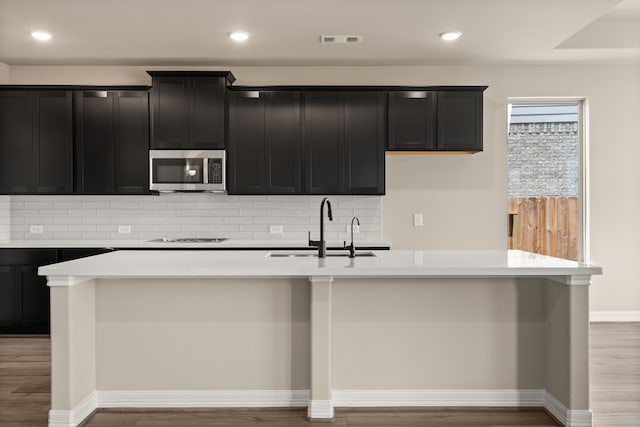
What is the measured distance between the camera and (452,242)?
5.63 metres

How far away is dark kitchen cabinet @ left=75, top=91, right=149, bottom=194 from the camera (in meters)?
5.16

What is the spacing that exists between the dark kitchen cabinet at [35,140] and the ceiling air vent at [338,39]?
8.35 feet

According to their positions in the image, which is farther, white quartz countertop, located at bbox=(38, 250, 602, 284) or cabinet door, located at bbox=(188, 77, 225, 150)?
cabinet door, located at bbox=(188, 77, 225, 150)

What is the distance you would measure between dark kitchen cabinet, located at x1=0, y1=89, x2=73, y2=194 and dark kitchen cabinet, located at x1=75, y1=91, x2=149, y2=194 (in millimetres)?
119

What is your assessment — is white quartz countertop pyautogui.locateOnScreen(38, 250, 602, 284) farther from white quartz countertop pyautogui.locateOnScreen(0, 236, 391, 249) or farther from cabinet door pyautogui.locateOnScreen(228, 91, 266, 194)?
cabinet door pyautogui.locateOnScreen(228, 91, 266, 194)

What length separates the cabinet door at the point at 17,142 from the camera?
5.15 metres

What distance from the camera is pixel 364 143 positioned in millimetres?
5191

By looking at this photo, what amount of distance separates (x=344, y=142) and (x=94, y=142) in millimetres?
2433

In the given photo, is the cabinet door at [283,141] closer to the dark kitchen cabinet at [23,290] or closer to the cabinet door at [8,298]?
the dark kitchen cabinet at [23,290]

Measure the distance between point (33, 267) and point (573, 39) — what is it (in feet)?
18.1

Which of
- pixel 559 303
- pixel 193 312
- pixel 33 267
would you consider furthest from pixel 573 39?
pixel 33 267

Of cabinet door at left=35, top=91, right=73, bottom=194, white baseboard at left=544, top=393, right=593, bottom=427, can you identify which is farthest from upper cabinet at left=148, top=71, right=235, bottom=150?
Answer: white baseboard at left=544, top=393, right=593, bottom=427

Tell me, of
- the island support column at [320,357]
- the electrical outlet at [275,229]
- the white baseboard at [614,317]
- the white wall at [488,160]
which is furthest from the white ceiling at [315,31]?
the white baseboard at [614,317]

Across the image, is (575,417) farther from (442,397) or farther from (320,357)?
(320,357)
